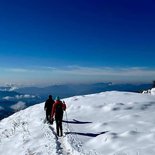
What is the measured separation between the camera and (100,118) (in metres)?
27.2

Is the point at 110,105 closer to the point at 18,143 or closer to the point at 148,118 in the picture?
the point at 148,118

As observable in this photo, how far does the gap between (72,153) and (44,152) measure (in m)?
1.87

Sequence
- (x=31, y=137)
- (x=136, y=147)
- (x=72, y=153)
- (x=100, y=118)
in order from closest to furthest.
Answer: (x=136, y=147) < (x=72, y=153) < (x=31, y=137) < (x=100, y=118)

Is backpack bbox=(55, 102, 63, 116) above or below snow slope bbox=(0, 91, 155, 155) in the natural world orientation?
above

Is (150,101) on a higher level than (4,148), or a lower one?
higher

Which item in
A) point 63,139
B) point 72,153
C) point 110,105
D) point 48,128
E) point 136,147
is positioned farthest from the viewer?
point 110,105

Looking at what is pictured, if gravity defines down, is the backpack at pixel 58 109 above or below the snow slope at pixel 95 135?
above

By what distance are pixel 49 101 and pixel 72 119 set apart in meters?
2.78

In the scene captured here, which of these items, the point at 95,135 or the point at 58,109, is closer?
the point at 95,135

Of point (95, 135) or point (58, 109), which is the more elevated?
point (58, 109)

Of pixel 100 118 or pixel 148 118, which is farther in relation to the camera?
pixel 100 118

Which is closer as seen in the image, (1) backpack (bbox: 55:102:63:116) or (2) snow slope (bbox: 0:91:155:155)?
(2) snow slope (bbox: 0:91:155:155)

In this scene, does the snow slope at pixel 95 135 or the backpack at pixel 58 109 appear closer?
the snow slope at pixel 95 135

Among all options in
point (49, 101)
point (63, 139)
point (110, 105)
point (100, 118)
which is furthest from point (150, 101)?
point (63, 139)
